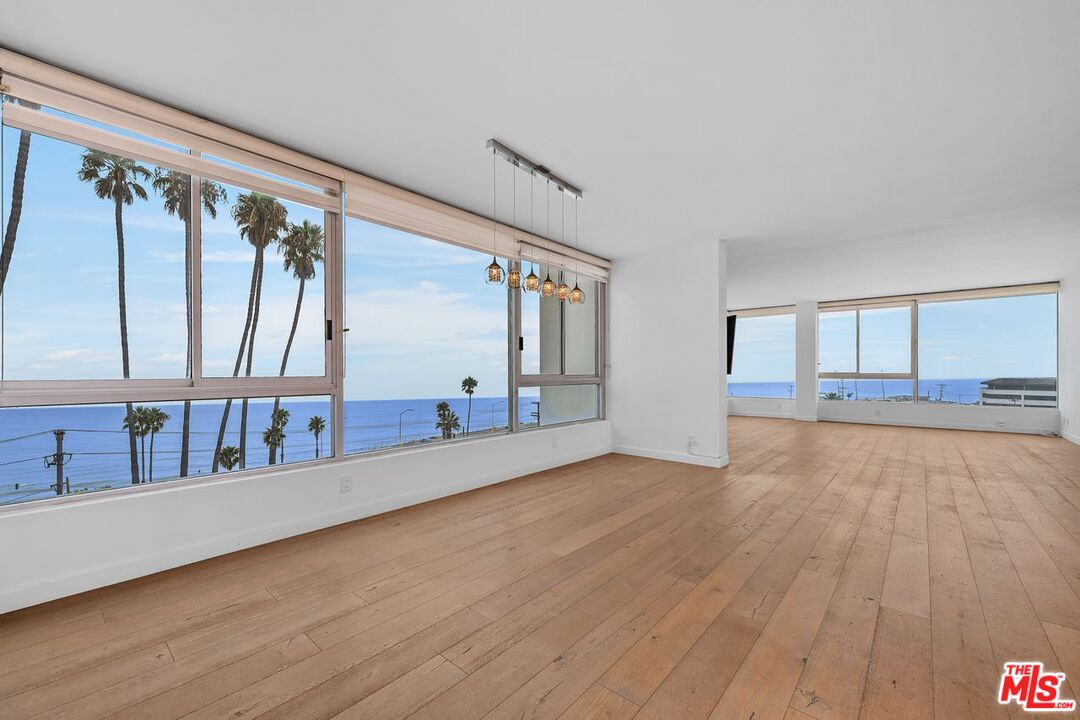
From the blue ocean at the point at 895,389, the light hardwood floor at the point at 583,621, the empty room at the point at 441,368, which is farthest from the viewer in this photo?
the blue ocean at the point at 895,389

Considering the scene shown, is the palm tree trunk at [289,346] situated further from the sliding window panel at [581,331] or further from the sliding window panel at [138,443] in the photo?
the sliding window panel at [581,331]

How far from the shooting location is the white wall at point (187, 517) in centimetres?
215

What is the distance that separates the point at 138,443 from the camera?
8.39 feet

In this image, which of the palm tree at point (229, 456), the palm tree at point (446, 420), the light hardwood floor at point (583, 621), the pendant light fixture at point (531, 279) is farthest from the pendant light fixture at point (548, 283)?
the palm tree at point (229, 456)

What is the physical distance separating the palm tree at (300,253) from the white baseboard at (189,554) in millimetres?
827

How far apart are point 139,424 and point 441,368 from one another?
87.7 inches

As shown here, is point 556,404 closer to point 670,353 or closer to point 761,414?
point 670,353

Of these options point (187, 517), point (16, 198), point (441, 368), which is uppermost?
point (16, 198)

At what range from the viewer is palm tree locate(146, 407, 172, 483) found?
8.52 feet

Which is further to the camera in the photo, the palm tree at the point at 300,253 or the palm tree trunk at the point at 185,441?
the palm tree at the point at 300,253

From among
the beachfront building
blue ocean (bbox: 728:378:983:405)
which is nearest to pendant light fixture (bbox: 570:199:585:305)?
blue ocean (bbox: 728:378:983:405)

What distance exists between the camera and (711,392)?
17.0 feet

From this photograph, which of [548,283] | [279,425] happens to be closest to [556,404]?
[548,283]

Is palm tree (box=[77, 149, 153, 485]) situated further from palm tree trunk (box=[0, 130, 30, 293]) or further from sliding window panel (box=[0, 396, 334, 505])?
palm tree trunk (box=[0, 130, 30, 293])
